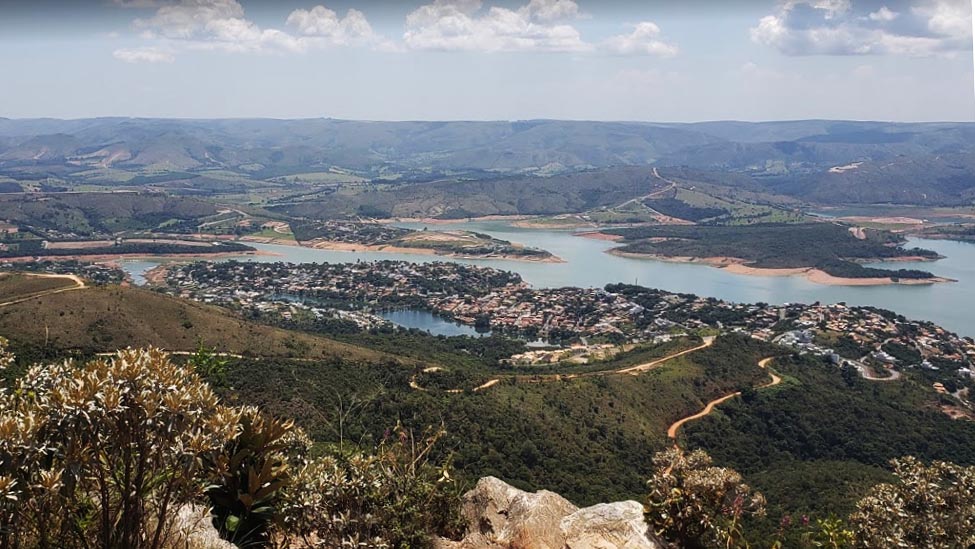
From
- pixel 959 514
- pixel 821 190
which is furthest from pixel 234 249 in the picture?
pixel 821 190

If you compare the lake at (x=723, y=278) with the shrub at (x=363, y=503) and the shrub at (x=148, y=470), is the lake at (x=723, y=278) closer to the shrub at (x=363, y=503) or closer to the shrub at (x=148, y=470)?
the shrub at (x=363, y=503)

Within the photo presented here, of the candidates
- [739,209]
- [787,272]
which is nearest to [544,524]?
[787,272]

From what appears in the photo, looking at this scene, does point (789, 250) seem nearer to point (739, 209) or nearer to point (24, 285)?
point (739, 209)

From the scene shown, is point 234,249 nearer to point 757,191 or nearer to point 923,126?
point 757,191

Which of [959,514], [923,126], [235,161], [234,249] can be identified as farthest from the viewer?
[923,126]

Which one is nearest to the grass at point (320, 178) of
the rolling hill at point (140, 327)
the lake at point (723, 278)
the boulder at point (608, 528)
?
the lake at point (723, 278)

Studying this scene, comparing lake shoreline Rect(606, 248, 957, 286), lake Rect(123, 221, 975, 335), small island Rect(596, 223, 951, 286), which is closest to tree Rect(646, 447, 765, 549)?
lake Rect(123, 221, 975, 335)
